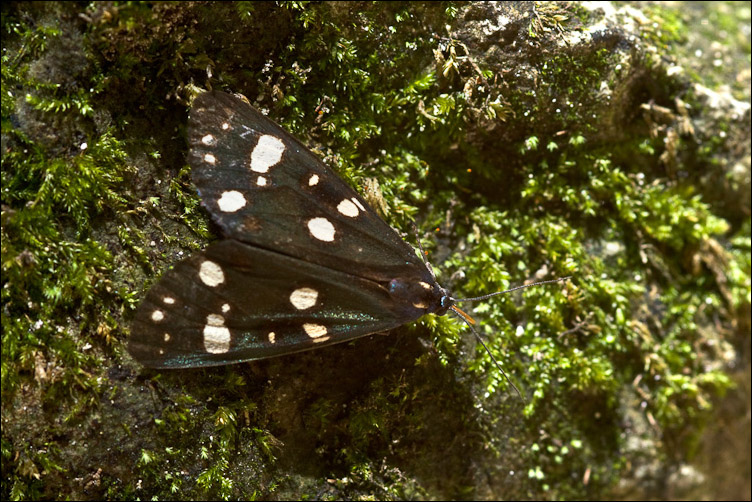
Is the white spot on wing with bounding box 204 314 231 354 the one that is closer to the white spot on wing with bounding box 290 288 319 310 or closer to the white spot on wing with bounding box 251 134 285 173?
the white spot on wing with bounding box 290 288 319 310

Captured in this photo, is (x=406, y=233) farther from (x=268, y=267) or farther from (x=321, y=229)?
(x=268, y=267)

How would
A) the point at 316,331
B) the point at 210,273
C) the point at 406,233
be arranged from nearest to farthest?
the point at 210,273
the point at 316,331
the point at 406,233

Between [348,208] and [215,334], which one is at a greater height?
[348,208]

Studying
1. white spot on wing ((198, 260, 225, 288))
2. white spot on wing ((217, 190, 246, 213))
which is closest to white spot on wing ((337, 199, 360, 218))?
white spot on wing ((217, 190, 246, 213))

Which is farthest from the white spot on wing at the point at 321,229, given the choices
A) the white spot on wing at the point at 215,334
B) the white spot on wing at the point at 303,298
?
the white spot on wing at the point at 215,334

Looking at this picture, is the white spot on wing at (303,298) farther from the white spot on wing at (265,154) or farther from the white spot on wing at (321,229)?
the white spot on wing at (265,154)

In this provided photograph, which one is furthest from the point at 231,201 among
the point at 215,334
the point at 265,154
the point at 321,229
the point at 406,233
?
the point at 406,233
